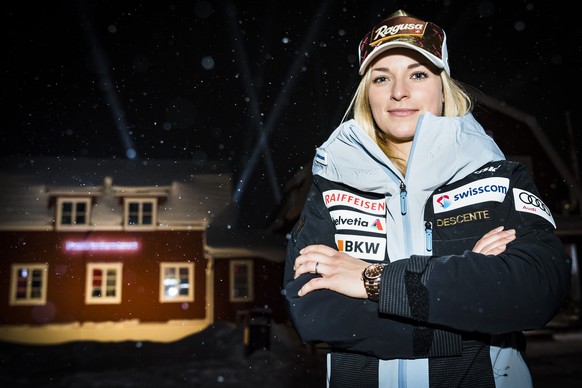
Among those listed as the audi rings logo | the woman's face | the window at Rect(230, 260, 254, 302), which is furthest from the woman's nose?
the window at Rect(230, 260, 254, 302)

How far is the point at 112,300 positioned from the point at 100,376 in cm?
1042

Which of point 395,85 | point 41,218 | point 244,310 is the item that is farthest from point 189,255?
point 395,85

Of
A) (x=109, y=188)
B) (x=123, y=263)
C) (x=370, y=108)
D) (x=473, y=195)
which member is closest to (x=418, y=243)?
(x=473, y=195)

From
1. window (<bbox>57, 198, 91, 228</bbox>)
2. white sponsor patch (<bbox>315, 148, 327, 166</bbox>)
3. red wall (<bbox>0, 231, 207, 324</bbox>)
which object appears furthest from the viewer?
window (<bbox>57, 198, 91, 228</bbox>)

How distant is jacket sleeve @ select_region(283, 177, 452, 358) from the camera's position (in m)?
1.67

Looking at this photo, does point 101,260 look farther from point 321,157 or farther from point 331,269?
point 331,269

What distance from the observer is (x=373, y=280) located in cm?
173

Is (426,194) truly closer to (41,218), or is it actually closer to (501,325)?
(501,325)

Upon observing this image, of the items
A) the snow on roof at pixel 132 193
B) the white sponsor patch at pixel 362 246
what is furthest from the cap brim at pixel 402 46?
the snow on roof at pixel 132 193

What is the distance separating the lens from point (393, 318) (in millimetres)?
1683

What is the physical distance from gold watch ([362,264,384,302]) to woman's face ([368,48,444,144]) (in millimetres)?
682

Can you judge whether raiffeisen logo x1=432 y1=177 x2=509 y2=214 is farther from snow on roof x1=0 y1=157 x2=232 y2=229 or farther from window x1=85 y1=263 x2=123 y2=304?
window x1=85 y1=263 x2=123 y2=304

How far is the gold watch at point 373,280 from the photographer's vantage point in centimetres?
172

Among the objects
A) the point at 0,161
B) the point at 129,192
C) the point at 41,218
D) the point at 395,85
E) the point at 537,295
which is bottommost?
the point at 537,295
